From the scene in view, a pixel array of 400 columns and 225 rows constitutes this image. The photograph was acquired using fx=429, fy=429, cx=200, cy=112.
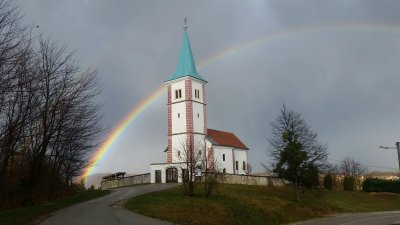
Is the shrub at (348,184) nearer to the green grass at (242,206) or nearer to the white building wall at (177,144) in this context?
the green grass at (242,206)

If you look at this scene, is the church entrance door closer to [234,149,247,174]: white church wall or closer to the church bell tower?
the church bell tower

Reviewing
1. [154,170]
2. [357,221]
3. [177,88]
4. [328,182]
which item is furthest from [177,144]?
[357,221]

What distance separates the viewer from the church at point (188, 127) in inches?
2402

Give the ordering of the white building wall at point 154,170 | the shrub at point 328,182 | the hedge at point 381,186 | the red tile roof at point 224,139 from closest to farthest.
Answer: the white building wall at point 154,170
the shrub at point 328,182
the red tile roof at point 224,139
the hedge at point 381,186

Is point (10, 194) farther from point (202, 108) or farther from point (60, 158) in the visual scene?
point (202, 108)

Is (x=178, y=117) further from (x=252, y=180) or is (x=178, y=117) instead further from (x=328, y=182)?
(x=328, y=182)

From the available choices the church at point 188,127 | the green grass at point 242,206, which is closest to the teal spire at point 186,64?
the church at point 188,127

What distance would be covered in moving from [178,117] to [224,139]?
10.6 metres

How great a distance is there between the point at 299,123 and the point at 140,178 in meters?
24.6

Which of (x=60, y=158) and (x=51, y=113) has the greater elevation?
(x=51, y=113)

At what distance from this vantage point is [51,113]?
93.1 ft

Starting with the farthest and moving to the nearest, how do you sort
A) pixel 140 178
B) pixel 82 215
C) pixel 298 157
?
pixel 140 178 < pixel 298 157 < pixel 82 215

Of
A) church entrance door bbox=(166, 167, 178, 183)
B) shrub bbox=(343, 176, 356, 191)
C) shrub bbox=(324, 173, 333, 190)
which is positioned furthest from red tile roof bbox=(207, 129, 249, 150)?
shrub bbox=(343, 176, 356, 191)

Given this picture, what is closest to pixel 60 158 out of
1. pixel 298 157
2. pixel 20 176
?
pixel 20 176
